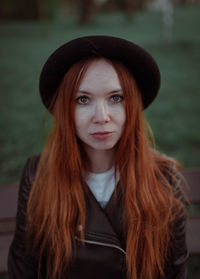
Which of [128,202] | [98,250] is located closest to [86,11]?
[128,202]

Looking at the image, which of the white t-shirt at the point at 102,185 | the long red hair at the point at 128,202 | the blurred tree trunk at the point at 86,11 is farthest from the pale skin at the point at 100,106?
the blurred tree trunk at the point at 86,11

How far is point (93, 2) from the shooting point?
9.98 ft

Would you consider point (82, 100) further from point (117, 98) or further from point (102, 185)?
point (102, 185)

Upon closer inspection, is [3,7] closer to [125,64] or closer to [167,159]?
[125,64]

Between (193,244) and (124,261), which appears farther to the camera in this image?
(193,244)

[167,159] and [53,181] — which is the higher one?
[167,159]

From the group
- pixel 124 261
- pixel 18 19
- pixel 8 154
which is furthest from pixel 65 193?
pixel 18 19

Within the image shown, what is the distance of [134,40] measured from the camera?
10.6 ft

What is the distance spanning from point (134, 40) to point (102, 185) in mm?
2443

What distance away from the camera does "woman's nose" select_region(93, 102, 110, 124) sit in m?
1.07

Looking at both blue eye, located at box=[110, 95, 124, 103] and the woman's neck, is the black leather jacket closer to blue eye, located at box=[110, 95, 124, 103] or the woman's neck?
the woman's neck

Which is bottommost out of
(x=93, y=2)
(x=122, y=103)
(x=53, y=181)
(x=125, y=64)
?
(x=53, y=181)

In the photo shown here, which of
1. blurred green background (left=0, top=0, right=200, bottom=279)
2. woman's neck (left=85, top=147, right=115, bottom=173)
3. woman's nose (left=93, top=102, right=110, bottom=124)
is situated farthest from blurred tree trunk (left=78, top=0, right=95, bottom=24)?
woman's nose (left=93, top=102, right=110, bottom=124)

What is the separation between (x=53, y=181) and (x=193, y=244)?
108 cm
